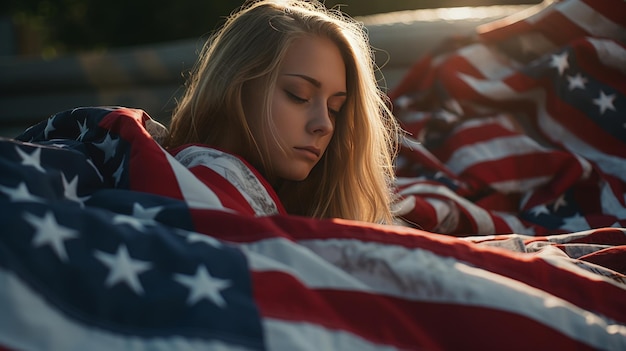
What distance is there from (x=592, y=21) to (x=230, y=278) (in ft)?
8.58

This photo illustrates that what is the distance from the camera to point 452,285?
1.15 meters

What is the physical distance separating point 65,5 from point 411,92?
39.3 ft

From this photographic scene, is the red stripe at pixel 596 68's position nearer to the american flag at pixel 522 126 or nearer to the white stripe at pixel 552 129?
the american flag at pixel 522 126

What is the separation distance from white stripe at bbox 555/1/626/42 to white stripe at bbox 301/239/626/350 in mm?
2217

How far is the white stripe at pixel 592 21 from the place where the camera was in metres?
3.11

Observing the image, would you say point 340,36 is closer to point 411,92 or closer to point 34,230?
point 34,230

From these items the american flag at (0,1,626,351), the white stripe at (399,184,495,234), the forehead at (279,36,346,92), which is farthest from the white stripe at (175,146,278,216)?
the white stripe at (399,184,495,234)

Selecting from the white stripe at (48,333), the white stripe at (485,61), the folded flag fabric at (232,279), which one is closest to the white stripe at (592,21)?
the white stripe at (485,61)

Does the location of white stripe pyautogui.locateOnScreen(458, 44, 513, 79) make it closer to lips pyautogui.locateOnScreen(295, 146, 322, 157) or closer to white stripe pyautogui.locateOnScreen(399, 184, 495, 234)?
white stripe pyautogui.locateOnScreen(399, 184, 495, 234)

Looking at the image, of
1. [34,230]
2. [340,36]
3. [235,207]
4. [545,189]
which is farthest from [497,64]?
[34,230]

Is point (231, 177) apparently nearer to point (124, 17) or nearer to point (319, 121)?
point (319, 121)

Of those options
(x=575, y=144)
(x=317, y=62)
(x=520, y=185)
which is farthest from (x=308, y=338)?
(x=575, y=144)

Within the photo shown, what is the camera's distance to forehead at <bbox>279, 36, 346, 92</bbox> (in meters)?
1.80

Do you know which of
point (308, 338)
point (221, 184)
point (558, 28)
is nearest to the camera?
point (308, 338)
